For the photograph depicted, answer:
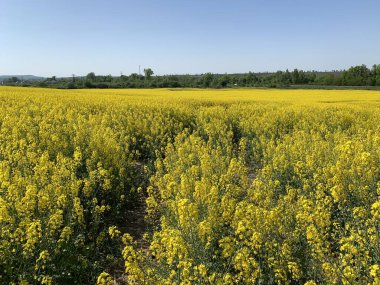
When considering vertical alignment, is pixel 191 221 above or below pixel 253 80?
below

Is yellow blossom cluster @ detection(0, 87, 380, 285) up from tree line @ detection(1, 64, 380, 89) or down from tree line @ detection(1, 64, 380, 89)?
down

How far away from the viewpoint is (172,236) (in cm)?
364

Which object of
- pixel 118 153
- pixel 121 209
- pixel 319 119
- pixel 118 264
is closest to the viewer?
pixel 118 264

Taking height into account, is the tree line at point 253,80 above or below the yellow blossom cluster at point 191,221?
above

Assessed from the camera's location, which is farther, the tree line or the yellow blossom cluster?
the tree line

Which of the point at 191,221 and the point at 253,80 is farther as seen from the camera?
the point at 253,80

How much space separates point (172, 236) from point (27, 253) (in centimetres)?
152

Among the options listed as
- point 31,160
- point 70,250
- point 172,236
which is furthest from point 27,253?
point 31,160

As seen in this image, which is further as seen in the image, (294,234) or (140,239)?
(140,239)

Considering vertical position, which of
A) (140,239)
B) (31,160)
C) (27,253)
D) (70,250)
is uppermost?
(31,160)

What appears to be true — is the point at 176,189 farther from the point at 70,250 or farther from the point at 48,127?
the point at 48,127

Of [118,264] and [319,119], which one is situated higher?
[319,119]

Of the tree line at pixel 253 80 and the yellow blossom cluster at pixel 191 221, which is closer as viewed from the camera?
the yellow blossom cluster at pixel 191 221

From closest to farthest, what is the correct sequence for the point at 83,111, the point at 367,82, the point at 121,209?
the point at 121,209 < the point at 83,111 < the point at 367,82
